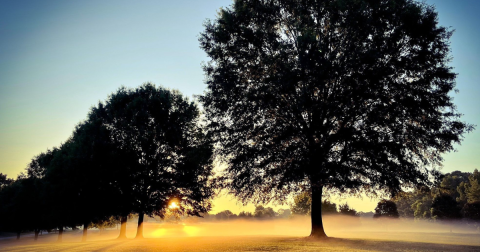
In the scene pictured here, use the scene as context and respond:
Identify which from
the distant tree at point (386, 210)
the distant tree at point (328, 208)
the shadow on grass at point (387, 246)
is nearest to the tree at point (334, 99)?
the shadow on grass at point (387, 246)

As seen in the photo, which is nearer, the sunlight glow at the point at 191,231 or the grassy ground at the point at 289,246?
the grassy ground at the point at 289,246

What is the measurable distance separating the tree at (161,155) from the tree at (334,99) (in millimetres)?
12395

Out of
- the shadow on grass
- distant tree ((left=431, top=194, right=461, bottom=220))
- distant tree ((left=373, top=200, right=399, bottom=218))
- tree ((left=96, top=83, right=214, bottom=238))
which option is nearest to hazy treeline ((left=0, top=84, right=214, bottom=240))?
tree ((left=96, top=83, right=214, bottom=238))

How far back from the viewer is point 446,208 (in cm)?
6166

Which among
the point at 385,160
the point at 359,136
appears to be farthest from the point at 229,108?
the point at 385,160

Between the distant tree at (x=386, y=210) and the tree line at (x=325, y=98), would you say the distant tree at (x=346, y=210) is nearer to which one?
the distant tree at (x=386, y=210)

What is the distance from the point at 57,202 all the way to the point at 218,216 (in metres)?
144

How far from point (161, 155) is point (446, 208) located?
2334 inches

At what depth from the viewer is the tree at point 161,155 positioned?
34656mm

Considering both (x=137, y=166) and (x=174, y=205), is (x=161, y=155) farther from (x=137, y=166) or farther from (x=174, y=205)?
(x=174, y=205)

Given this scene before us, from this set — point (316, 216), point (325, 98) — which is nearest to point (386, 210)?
point (316, 216)

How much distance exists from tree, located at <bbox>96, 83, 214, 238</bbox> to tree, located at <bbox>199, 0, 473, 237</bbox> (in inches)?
488

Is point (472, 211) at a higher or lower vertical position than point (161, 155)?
lower

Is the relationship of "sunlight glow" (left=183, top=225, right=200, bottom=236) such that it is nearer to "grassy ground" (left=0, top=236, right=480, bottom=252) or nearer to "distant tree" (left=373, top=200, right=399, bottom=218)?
"distant tree" (left=373, top=200, right=399, bottom=218)
